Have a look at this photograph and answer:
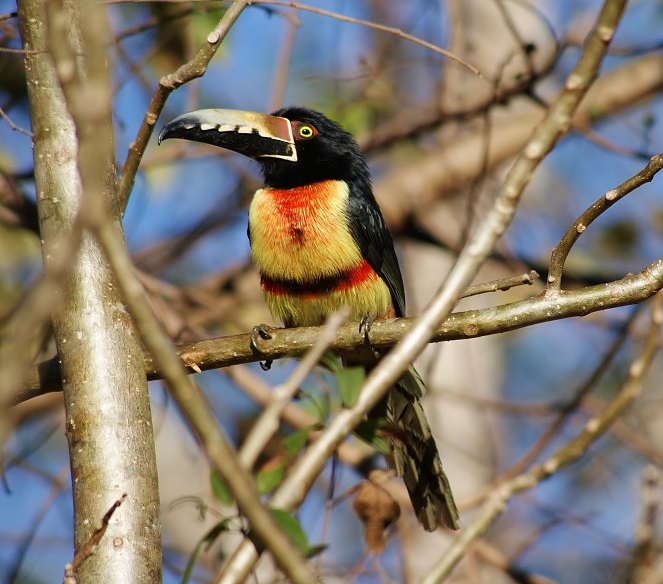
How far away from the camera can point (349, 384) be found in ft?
9.43

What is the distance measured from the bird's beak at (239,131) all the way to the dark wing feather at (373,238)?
0.39 metres

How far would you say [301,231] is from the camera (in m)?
4.41

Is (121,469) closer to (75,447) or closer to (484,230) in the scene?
(75,447)

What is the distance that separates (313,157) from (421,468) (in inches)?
64.9

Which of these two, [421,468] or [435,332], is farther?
[421,468]

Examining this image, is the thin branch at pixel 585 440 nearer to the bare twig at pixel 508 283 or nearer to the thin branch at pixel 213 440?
the bare twig at pixel 508 283

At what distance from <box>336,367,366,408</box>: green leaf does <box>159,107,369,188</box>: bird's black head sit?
1.85 metres

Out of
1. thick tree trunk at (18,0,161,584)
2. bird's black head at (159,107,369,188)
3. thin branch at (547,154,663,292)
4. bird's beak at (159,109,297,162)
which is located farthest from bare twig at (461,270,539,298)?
bird's black head at (159,107,369,188)

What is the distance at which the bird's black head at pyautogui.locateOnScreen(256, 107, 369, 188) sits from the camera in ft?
15.5

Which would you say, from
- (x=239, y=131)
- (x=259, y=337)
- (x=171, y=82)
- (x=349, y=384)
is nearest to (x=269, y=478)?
(x=259, y=337)

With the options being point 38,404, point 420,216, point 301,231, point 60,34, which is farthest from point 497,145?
point 60,34

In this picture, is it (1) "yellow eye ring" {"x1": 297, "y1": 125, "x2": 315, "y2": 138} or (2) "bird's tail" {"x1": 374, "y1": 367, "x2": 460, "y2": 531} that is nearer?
(2) "bird's tail" {"x1": 374, "y1": 367, "x2": 460, "y2": 531}

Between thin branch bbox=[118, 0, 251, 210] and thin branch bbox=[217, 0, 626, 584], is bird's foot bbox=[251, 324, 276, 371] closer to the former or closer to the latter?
thin branch bbox=[118, 0, 251, 210]

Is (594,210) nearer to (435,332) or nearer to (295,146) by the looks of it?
(435,332)
